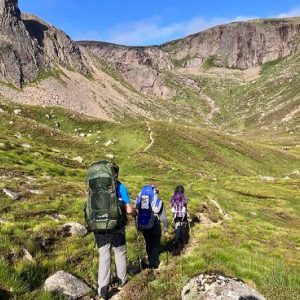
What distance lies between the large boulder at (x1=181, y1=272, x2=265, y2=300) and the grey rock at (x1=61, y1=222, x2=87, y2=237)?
6934 millimetres

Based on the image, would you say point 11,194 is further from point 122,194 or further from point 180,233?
point 122,194

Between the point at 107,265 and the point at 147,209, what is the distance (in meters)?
3.64

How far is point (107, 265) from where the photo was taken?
11688 mm

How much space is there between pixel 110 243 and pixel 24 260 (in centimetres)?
266

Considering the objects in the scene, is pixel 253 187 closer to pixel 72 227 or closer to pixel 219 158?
pixel 219 158

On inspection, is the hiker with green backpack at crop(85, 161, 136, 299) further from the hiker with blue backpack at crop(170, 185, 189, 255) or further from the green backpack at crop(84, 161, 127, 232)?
the hiker with blue backpack at crop(170, 185, 189, 255)

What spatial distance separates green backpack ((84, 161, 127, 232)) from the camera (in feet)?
36.9

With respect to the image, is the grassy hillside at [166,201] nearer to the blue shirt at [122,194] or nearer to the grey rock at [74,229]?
the grey rock at [74,229]

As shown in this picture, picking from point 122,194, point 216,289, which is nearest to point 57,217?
point 122,194

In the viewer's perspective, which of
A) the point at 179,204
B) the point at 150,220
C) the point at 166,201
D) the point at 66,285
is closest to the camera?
the point at 66,285

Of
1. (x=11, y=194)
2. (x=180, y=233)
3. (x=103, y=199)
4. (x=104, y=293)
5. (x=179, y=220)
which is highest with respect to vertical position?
(x=103, y=199)

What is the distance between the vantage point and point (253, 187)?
60625 mm

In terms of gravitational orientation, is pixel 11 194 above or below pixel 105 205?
below

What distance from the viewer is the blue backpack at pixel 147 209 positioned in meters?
14.9
